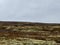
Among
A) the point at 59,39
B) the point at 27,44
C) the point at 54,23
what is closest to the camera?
the point at 27,44

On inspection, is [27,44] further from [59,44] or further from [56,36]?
[56,36]

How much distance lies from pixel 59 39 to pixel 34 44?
432 cm

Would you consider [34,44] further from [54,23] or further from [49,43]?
[54,23]

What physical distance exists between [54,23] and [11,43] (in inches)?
803

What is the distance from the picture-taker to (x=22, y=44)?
19.5 metres

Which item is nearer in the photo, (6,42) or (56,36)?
(6,42)

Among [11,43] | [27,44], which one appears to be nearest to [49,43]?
[27,44]

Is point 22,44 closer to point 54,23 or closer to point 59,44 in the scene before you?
point 59,44

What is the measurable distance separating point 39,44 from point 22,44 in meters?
1.45

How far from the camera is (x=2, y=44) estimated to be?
762 inches

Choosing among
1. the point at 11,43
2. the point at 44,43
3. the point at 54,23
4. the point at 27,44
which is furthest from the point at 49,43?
the point at 54,23

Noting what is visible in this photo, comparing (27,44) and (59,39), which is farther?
(59,39)

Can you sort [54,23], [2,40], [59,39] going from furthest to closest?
1. [54,23]
2. [59,39]
3. [2,40]

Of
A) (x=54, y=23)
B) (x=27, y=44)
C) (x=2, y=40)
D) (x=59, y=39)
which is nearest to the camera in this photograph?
(x=27, y=44)
